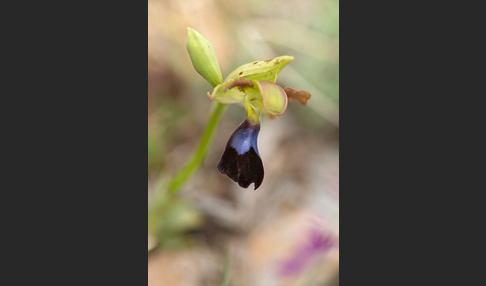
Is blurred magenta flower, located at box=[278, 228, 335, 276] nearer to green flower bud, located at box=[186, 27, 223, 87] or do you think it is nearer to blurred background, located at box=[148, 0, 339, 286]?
blurred background, located at box=[148, 0, 339, 286]

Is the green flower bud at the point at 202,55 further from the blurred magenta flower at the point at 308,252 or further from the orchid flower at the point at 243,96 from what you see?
the blurred magenta flower at the point at 308,252

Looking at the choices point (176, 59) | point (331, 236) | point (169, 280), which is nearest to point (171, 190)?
point (169, 280)

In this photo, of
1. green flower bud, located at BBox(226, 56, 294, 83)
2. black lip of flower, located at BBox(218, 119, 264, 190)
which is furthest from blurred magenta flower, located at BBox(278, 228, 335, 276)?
green flower bud, located at BBox(226, 56, 294, 83)

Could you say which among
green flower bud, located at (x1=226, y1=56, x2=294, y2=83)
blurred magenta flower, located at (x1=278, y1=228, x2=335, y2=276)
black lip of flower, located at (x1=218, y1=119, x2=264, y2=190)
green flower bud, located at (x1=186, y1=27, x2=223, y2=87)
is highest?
green flower bud, located at (x1=186, y1=27, x2=223, y2=87)

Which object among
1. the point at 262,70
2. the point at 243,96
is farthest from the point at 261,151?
the point at 262,70

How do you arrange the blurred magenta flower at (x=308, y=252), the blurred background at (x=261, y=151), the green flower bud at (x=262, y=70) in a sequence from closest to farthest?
the green flower bud at (x=262, y=70)
the blurred background at (x=261, y=151)
the blurred magenta flower at (x=308, y=252)

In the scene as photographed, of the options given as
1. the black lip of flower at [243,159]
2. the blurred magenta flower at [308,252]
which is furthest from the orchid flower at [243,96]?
the blurred magenta flower at [308,252]
